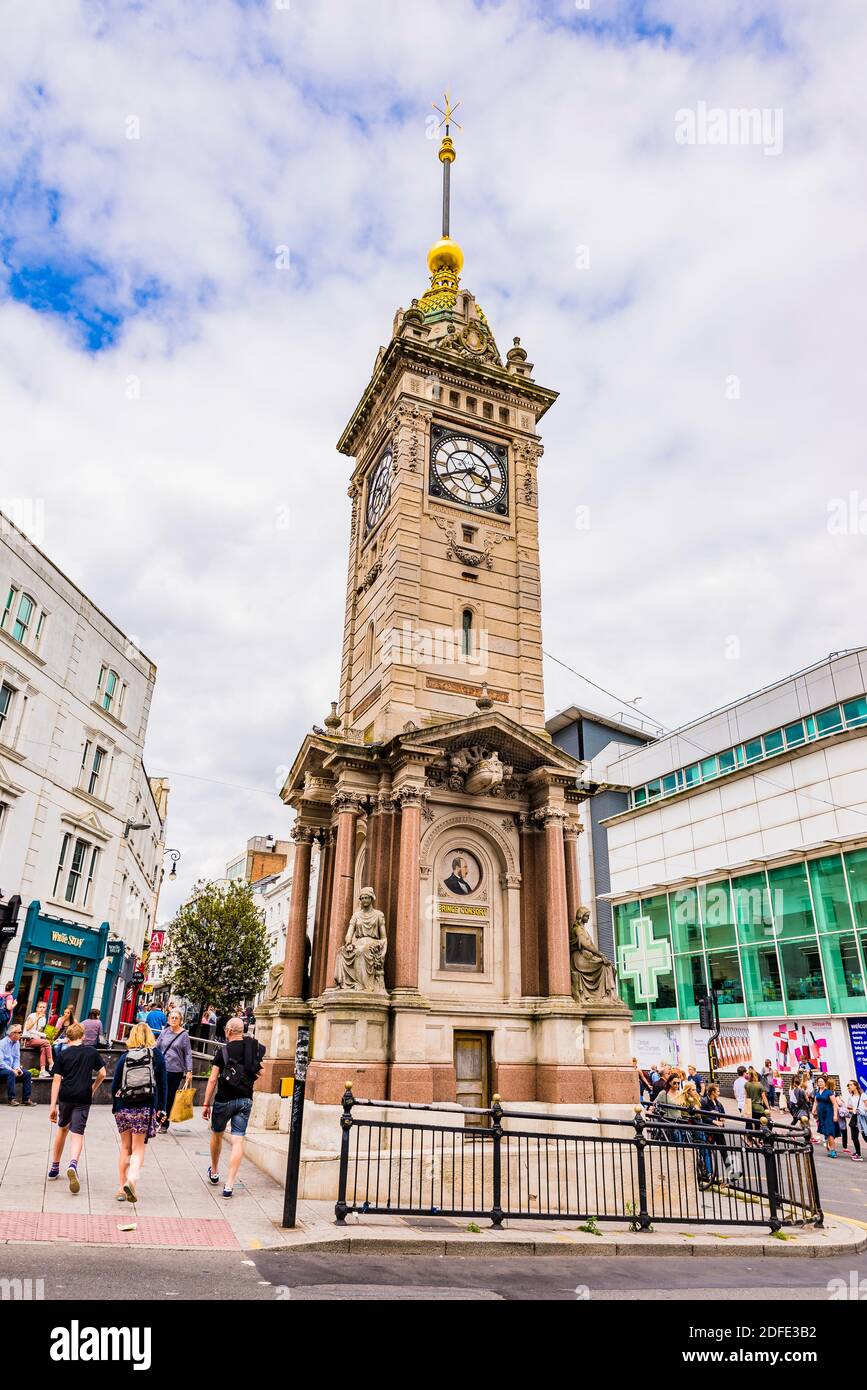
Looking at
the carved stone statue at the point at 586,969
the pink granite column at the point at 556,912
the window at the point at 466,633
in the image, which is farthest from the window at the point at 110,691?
Result: the carved stone statue at the point at 586,969

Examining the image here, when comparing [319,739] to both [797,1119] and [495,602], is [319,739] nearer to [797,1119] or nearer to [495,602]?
[495,602]

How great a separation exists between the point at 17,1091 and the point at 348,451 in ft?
66.2

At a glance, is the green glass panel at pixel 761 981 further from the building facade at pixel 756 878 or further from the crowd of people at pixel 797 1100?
the crowd of people at pixel 797 1100

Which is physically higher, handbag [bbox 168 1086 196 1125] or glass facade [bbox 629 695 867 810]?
glass facade [bbox 629 695 867 810]

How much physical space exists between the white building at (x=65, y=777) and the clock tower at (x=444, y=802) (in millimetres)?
Result: 11245

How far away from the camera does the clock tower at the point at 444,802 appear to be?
1588cm

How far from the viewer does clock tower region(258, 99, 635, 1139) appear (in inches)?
625

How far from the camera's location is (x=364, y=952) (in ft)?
51.0

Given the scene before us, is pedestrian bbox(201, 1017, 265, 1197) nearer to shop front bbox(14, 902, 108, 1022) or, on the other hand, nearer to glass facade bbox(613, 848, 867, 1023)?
shop front bbox(14, 902, 108, 1022)

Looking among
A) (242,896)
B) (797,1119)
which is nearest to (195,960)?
(242,896)

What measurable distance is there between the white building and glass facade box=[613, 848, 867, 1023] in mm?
22076

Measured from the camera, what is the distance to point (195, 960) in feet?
125

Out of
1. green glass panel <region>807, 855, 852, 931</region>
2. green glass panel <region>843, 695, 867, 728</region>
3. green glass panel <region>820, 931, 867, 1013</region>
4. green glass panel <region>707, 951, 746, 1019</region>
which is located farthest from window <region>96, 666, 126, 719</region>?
green glass panel <region>843, 695, 867, 728</region>

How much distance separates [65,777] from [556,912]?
19.9 m
